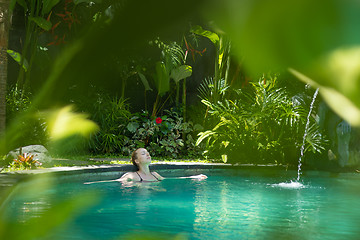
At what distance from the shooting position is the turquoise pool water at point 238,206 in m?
4.37

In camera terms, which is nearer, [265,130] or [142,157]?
[142,157]

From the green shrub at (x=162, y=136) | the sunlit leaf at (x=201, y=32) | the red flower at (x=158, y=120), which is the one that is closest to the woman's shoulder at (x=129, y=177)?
the green shrub at (x=162, y=136)

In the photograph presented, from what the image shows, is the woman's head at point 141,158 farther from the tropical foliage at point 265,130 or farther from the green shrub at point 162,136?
the green shrub at point 162,136

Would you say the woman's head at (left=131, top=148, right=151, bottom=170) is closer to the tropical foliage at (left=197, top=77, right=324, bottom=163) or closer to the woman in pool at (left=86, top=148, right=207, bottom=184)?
the woman in pool at (left=86, top=148, right=207, bottom=184)

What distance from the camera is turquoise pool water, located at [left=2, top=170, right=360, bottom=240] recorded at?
172 inches

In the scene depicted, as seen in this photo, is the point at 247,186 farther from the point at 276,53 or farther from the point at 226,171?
the point at 276,53

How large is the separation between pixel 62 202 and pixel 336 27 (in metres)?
0.17

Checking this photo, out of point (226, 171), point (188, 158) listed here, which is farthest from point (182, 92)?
point (226, 171)

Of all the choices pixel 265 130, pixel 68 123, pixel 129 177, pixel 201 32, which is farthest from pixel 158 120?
pixel 68 123

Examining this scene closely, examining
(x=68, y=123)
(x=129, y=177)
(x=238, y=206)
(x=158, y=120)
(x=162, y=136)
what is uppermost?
(x=158, y=120)

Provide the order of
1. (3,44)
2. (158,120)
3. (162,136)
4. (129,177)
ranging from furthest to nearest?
(162,136) < (158,120) < (129,177) < (3,44)

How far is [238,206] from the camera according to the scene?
232 inches

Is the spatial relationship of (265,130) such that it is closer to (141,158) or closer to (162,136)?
(162,136)

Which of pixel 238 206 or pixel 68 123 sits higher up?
pixel 68 123
